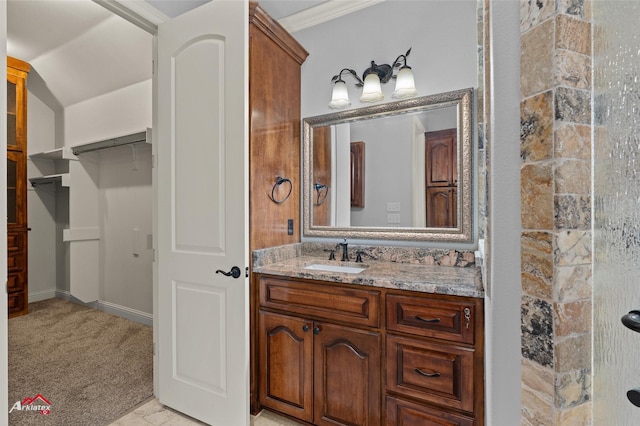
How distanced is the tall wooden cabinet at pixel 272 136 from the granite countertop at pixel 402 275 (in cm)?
26

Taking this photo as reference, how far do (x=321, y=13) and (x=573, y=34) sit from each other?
6.58 ft

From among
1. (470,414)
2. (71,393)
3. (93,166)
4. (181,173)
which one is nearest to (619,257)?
(470,414)

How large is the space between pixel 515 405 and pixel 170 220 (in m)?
1.85

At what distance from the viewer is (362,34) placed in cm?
222

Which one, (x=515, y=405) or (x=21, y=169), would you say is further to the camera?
(x=21, y=169)

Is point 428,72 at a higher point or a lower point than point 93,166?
higher

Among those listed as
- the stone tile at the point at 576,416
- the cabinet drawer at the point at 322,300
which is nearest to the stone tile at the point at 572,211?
the stone tile at the point at 576,416

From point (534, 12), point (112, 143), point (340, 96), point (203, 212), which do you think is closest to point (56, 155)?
point (112, 143)

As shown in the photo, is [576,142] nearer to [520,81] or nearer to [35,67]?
[520,81]

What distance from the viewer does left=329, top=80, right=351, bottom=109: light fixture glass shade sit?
223 cm

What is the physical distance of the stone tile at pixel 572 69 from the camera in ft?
2.23

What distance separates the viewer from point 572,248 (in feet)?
2.27

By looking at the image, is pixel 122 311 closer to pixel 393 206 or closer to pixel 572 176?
pixel 393 206

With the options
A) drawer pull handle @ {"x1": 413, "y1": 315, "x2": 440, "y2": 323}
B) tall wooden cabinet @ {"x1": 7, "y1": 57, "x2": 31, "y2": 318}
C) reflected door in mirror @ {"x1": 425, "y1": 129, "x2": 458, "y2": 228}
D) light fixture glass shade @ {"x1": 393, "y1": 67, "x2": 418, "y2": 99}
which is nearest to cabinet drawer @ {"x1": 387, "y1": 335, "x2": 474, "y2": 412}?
drawer pull handle @ {"x1": 413, "y1": 315, "x2": 440, "y2": 323}
